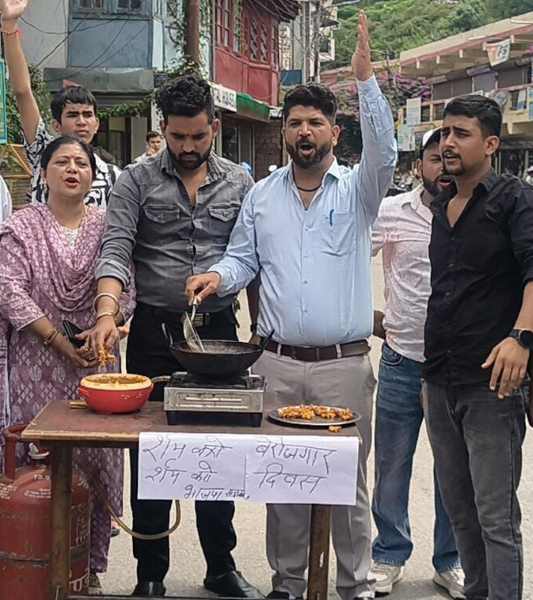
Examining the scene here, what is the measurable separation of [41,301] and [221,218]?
81cm

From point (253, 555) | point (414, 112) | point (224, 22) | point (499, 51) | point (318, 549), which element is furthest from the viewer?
point (414, 112)

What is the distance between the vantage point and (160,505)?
3.99 meters

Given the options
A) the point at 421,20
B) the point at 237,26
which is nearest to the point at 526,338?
the point at 237,26

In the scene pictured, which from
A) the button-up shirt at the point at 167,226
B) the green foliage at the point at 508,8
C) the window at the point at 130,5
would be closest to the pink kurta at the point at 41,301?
the button-up shirt at the point at 167,226

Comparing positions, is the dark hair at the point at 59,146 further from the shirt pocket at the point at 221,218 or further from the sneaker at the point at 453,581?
the sneaker at the point at 453,581

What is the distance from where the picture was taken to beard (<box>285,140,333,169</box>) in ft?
12.2

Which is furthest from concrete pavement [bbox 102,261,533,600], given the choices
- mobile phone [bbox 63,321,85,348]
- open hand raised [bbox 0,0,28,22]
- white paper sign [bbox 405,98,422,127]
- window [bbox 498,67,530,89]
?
white paper sign [bbox 405,98,422,127]

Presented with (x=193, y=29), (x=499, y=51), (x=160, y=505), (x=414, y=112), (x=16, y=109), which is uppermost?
(x=499, y=51)

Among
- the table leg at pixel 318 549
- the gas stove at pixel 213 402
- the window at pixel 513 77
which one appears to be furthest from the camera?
the window at pixel 513 77

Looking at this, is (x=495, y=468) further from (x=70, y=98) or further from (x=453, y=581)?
(x=70, y=98)

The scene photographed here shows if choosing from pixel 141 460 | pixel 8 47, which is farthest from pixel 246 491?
pixel 8 47

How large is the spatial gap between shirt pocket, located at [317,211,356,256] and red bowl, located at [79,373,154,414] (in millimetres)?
926

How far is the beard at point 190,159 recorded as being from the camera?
3.88 metres

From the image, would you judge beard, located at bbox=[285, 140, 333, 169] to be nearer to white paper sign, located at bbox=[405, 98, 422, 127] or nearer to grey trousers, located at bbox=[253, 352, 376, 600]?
grey trousers, located at bbox=[253, 352, 376, 600]
